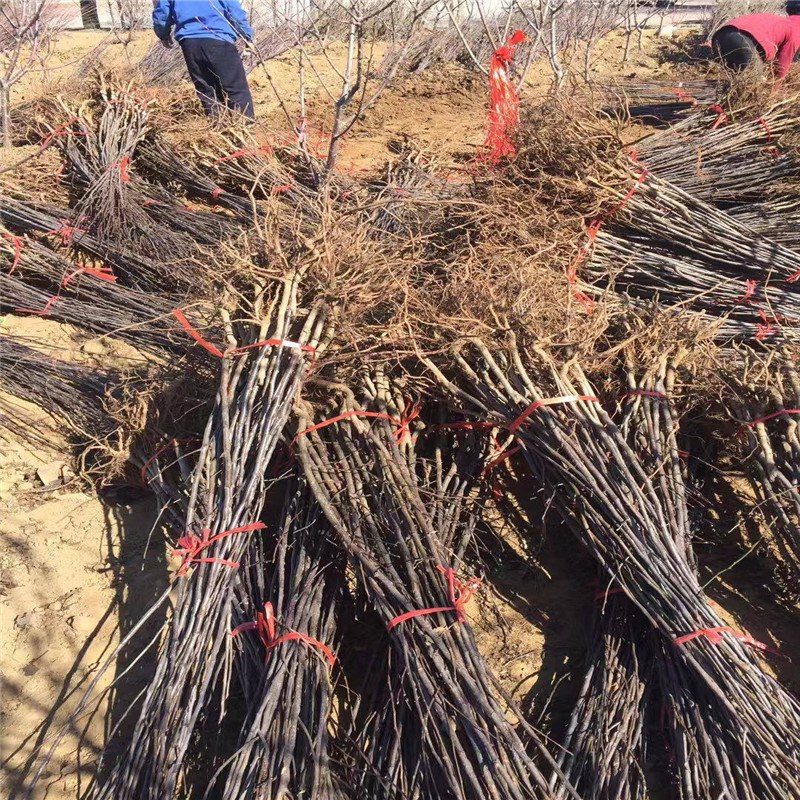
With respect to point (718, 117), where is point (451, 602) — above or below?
below

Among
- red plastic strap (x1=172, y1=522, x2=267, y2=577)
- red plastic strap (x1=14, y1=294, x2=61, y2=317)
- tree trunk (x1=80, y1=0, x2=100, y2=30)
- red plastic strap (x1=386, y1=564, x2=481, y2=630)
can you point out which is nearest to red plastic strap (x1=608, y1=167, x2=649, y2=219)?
red plastic strap (x1=386, y1=564, x2=481, y2=630)

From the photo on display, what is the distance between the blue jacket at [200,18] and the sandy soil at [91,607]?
379 cm

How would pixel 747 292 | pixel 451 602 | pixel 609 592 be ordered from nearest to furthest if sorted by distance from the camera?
pixel 451 602 < pixel 609 592 < pixel 747 292

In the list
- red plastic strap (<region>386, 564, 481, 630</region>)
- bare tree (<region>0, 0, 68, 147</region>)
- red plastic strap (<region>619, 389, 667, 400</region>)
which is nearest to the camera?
red plastic strap (<region>386, 564, 481, 630</region>)

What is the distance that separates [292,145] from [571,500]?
384 cm

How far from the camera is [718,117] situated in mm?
4734

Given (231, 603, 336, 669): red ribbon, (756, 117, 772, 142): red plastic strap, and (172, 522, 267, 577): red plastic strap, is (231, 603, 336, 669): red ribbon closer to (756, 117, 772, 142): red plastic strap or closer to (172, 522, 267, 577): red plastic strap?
(172, 522, 267, 577): red plastic strap

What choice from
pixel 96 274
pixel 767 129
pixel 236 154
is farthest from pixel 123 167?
pixel 767 129

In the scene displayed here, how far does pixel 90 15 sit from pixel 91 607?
11341mm

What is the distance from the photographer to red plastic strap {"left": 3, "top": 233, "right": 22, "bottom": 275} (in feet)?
13.4

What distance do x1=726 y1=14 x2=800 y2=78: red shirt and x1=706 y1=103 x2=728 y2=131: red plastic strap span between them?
53.8 inches

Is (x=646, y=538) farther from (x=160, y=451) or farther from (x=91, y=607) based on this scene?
(x=91, y=607)

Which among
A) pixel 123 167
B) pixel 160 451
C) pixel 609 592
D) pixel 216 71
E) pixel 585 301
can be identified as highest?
pixel 216 71

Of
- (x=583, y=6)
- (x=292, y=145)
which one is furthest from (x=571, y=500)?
(x=583, y=6)
